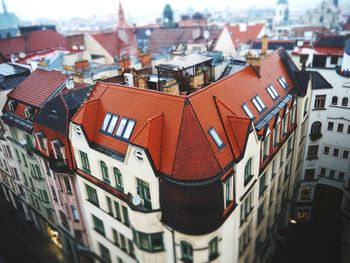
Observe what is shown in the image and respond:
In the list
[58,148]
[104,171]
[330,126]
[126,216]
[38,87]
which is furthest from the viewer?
[330,126]

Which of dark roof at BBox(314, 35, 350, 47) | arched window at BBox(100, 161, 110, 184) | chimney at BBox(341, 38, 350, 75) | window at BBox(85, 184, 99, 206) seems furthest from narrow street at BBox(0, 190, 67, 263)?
dark roof at BBox(314, 35, 350, 47)

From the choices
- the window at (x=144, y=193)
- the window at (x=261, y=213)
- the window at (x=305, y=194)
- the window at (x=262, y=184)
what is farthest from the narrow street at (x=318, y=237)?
the window at (x=144, y=193)

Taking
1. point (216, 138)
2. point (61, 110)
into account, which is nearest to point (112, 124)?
point (61, 110)

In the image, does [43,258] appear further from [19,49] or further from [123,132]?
[19,49]

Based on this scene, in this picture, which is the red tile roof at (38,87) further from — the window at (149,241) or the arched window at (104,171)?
the window at (149,241)

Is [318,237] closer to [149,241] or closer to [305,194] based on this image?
[305,194]

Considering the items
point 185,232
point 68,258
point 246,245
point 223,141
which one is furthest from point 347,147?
point 68,258

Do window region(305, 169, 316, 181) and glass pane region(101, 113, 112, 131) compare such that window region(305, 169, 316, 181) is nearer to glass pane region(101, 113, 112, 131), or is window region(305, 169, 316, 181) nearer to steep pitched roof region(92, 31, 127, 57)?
glass pane region(101, 113, 112, 131)
